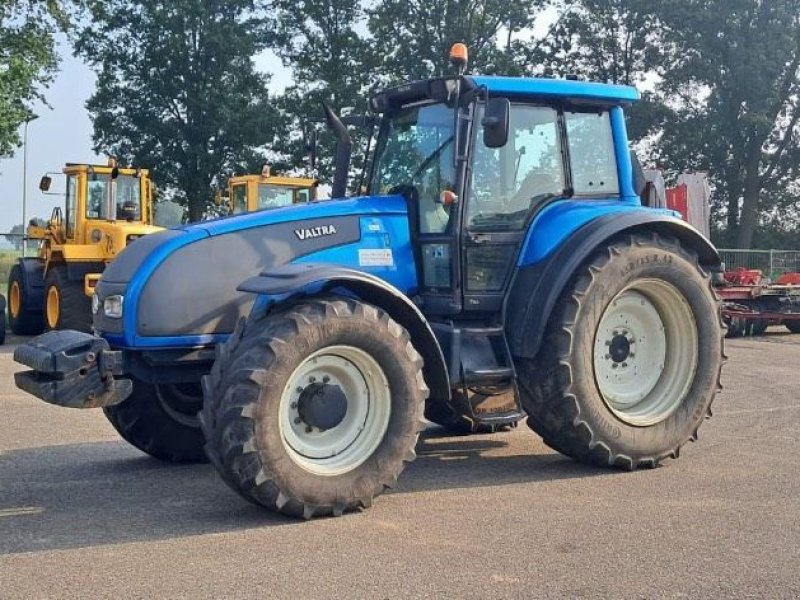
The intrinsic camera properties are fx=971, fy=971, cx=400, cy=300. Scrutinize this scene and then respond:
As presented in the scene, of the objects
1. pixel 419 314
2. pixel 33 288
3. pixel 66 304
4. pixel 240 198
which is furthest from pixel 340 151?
pixel 33 288

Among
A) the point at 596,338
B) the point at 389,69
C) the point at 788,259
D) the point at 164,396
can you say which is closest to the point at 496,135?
the point at 596,338

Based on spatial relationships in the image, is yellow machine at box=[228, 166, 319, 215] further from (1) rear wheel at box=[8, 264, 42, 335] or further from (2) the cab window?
(1) rear wheel at box=[8, 264, 42, 335]

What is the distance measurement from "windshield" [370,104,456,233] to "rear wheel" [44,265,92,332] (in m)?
10.1

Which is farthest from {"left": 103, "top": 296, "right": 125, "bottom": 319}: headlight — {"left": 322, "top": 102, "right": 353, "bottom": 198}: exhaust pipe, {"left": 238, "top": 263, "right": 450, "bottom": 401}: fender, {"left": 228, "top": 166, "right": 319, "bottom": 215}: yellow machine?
{"left": 228, "top": 166, "right": 319, "bottom": 215}: yellow machine

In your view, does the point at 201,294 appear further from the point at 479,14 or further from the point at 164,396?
the point at 479,14

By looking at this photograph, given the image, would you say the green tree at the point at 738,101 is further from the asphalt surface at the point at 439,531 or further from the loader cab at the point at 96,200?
the asphalt surface at the point at 439,531

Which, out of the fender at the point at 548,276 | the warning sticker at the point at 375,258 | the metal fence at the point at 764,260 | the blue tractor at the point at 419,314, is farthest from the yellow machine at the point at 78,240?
the metal fence at the point at 764,260

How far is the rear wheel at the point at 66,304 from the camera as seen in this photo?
16062 mm

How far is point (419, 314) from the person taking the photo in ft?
18.9

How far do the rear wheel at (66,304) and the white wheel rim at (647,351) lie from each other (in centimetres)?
1096

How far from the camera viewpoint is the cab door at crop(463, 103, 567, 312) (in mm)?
6410

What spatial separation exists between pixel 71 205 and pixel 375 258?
1278cm

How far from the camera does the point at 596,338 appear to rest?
6551mm

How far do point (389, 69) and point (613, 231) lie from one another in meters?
30.9
